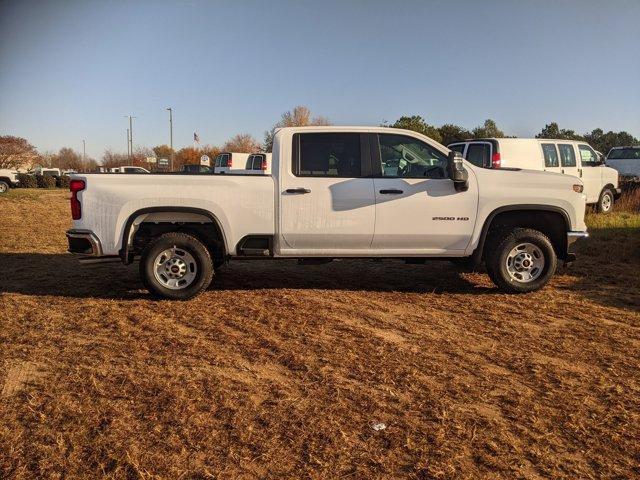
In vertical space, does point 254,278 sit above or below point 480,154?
below

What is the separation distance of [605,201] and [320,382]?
44.4 ft

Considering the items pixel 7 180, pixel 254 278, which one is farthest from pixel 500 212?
pixel 7 180

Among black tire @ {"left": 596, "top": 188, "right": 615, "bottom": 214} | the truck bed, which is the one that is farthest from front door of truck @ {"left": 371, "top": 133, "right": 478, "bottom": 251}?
black tire @ {"left": 596, "top": 188, "right": 615, "bottom": 214}

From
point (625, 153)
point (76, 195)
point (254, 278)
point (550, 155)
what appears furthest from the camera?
point (625, 153)

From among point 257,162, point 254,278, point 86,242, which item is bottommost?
point 254,278

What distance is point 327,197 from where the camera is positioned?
5.98 metres

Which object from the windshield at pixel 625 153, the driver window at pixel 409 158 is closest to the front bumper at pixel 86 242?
the driver window at pixel 409 158

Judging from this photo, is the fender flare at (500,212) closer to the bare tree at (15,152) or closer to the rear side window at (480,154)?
the rear side window at (480,154)

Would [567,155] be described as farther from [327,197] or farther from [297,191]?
[297,191]

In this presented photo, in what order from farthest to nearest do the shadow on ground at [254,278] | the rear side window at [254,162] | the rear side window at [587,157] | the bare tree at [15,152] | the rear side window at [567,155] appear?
the bare tree at [15,152] → the rear side window at [254,162] → the rear side window at [587,157] → the rear side window at [567,155] → the shadow on ground at [254,278]

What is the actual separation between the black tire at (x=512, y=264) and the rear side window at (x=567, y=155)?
26.2 feet

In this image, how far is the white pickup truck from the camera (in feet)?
19.1

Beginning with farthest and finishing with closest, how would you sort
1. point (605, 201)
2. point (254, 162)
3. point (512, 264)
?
point (254, 162) → point (605, 201) → point (512, 264)

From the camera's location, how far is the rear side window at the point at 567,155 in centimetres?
1330
